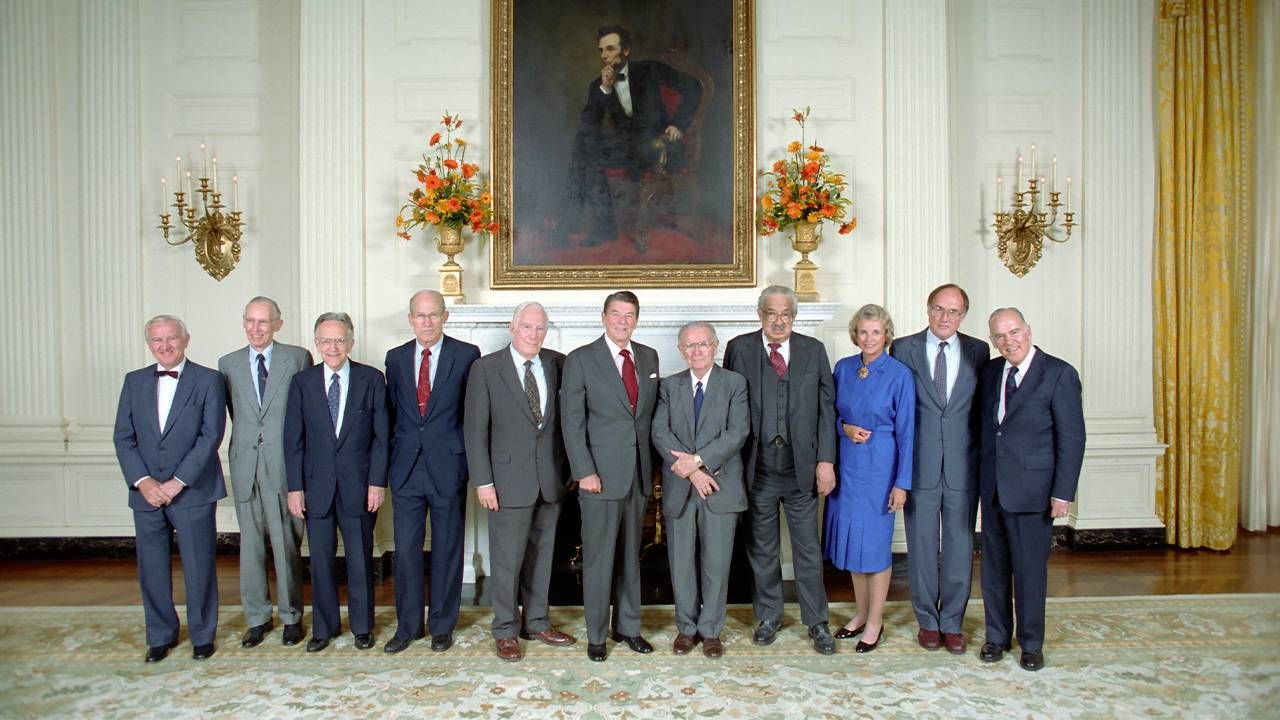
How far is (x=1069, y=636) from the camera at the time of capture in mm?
3879

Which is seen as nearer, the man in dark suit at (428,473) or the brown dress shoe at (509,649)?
the brown dress shoe at (509,649)

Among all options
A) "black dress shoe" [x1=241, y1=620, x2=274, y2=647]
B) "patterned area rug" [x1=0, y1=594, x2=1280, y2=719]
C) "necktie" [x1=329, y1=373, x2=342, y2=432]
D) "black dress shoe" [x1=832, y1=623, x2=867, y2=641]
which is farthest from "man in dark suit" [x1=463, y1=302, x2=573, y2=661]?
"black dress shoe" [x1=832, y1=623, x2=867, y2=641]

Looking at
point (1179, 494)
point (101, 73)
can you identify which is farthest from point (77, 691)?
point (1179, 494)

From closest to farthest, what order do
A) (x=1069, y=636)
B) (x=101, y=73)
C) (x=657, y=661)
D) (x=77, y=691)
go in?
(x=77, y=691) < (x=657, y=661) < (x=1069, y=636) < (x=101, y=73)

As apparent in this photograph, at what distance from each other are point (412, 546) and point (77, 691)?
1.45 metres

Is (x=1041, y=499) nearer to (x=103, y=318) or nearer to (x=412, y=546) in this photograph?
(x=412, y=546)

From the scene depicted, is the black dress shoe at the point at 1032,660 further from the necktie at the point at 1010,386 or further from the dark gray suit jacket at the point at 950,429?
the necktie at the point at 1010,386

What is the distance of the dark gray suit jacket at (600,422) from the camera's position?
362 cm

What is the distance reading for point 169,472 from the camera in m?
3.64

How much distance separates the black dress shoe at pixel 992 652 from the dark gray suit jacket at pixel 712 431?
4.14ft

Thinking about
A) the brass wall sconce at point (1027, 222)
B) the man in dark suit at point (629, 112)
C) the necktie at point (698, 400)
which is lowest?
the necktie at point (698, 400)

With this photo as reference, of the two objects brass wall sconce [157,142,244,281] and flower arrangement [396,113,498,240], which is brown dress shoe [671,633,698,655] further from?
brass wall sconce [157,142,244,281]

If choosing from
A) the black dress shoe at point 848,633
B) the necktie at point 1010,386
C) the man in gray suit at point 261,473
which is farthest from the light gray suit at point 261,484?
the necktie at point 1010,386

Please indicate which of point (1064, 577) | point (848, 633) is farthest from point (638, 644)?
point (1064, 577)
